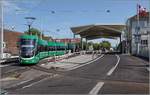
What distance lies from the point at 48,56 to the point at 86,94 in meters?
42.5

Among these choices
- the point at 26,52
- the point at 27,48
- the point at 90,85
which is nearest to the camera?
the point at 90,85

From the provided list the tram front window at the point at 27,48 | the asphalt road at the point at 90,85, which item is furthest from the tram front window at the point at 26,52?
the asphalt road at the point at 90,85

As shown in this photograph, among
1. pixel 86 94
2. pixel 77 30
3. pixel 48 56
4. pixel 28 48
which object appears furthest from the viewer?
pixel 77 30

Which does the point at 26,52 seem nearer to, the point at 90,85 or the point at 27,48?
the point at 27,48

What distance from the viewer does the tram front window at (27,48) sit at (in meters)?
41.8

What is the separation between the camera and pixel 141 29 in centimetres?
11606

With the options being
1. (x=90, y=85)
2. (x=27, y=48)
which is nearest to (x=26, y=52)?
(x=27, y=48)

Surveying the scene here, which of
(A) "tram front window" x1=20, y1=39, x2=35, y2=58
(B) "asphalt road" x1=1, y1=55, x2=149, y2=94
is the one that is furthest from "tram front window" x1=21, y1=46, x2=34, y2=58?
(B) "asphalt road" x1=1, y1=55, x2=149, y2=94

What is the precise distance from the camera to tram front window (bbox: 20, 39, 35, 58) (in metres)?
41.8

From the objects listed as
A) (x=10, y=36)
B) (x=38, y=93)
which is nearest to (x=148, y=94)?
(x=38, y=93)

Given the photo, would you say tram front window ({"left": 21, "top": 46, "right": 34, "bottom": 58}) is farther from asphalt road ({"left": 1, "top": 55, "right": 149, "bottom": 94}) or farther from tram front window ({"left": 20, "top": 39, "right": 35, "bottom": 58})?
asphalt road ({"left": 1, "top": 55, "right": 149, "bottom": 94})

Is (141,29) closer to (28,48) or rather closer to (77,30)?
(77,30)

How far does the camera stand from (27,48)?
4184 centimetres

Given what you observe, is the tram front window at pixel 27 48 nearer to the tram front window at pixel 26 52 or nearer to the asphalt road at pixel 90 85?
the tram front window at pixel 26 52
